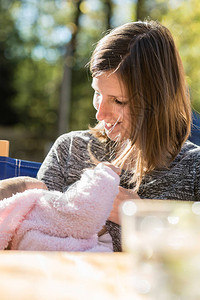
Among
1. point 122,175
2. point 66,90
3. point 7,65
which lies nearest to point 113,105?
point 122,175

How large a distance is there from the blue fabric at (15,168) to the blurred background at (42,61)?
9319 millimetres

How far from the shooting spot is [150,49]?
151 centimetres

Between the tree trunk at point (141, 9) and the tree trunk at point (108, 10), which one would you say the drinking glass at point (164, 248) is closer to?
the tree trunk at point (141, 9)

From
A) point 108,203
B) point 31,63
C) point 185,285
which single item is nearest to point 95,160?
point 108,203

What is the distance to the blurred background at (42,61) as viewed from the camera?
1190 centimetres

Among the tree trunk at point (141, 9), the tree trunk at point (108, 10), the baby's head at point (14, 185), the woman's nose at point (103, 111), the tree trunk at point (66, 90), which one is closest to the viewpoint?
the baby's head at point (14, 185)

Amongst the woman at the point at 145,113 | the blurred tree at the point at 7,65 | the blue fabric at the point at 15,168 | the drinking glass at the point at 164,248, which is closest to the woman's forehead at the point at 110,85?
the woman at the point at 145,113

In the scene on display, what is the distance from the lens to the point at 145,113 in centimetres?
150

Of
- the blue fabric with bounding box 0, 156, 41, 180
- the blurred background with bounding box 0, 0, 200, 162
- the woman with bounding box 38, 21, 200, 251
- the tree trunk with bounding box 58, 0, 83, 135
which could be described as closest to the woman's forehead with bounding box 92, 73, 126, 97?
the woman with bounding box 38, 21, 200, 251

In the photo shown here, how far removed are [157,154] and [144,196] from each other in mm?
160

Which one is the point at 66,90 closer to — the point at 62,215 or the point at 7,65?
the point at 7,65

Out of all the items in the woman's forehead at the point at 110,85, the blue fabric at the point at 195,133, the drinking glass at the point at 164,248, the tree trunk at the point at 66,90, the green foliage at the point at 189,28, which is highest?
the green foliage at the point at 189,28

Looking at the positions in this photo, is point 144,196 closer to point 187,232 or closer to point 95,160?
point 95,160

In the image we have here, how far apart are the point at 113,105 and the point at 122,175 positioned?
278 millimetres
